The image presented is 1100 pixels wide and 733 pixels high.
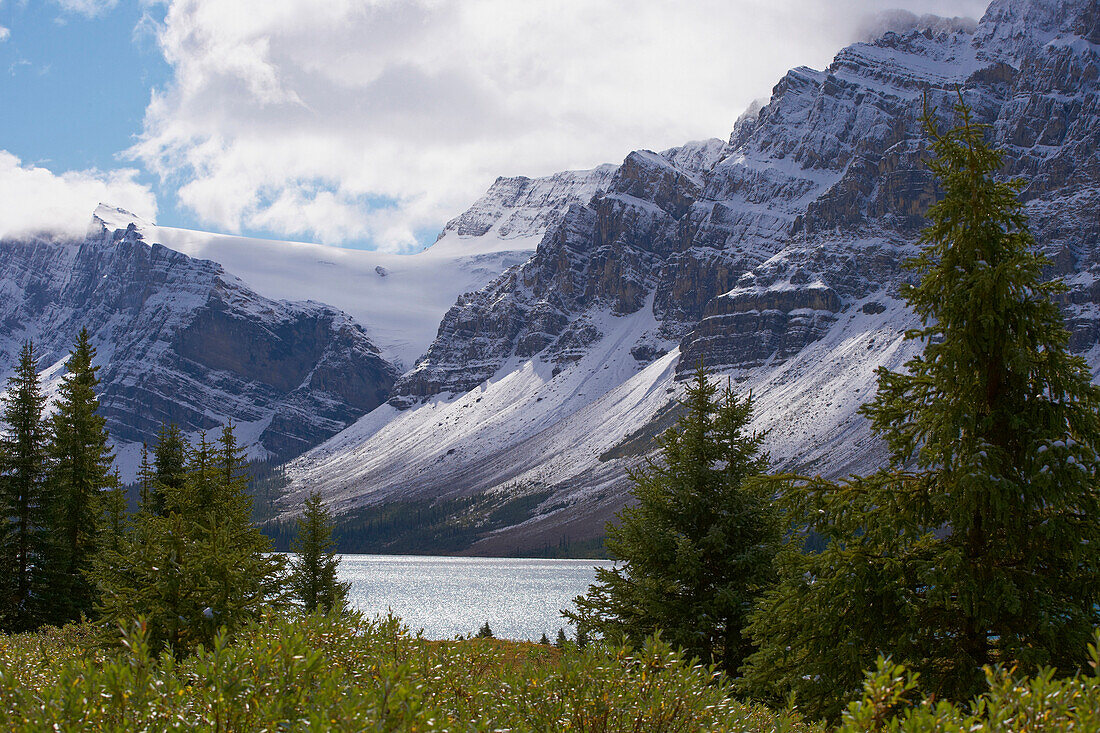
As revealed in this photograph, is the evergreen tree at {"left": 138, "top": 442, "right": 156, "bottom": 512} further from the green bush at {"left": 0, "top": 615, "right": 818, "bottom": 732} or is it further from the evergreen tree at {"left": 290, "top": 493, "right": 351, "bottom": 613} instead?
the green bush at {"left": 0, "top": 615, "right": 818, "bottom": 732}

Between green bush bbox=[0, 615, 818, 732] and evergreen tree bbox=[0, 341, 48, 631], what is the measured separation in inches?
1106

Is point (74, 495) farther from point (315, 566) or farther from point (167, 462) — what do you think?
point (315, 566)

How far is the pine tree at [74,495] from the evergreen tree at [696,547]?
74.8 ft

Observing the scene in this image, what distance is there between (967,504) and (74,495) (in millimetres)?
34391

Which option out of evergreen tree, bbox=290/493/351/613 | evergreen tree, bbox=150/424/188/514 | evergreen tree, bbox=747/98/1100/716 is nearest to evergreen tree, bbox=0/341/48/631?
evergreen tree, bbox=150/424/188/514

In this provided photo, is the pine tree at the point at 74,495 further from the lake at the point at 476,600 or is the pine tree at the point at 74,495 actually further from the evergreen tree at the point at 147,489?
the lake at the point at 476,600

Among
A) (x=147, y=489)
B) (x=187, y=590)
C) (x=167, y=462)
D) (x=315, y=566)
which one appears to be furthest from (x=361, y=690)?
(x=315, y=566)

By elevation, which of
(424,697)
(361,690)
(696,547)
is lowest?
(696,547)

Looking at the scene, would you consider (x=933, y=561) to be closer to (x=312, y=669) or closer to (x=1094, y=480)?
(x=1094, y=480)

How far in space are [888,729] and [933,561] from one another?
6.71 m

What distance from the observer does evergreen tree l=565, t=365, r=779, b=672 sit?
2028 cm

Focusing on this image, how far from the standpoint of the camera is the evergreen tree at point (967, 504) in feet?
35.9

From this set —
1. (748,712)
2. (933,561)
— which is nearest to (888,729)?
(748,712)

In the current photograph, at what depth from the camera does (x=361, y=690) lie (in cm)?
A: 655
